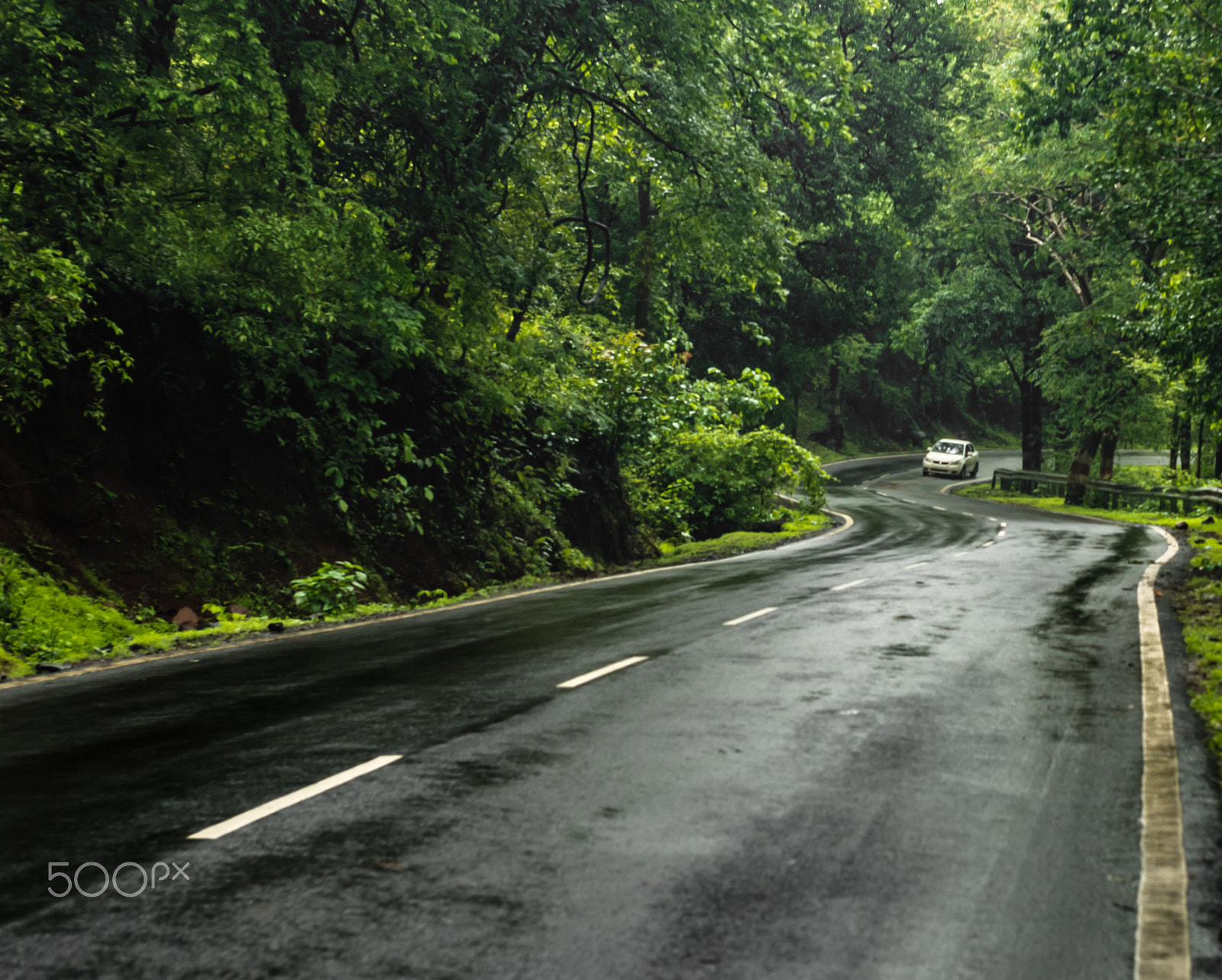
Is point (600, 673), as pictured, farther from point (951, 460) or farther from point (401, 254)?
point (951, 460)

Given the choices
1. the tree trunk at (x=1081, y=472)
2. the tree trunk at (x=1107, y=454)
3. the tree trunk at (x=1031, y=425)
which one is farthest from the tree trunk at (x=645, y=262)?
the tree trunk at (x=1031, y=425)

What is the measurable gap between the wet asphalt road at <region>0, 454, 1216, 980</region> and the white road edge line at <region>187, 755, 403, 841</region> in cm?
7

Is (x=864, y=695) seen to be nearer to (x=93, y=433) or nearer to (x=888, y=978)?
(x=888, y=978)

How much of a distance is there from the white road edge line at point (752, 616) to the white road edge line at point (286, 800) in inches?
247

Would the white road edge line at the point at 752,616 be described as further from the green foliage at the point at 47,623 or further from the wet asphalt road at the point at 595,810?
the green foliage at the point at 47,623

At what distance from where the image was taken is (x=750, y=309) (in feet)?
168

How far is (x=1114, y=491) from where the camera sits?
38000 mm

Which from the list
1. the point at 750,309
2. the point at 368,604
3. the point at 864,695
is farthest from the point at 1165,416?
the point at 864,695

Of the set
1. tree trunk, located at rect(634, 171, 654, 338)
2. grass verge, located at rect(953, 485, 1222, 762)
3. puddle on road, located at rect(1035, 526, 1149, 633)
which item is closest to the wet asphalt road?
grass verge, located at rect(953, 485, 1222, 762)

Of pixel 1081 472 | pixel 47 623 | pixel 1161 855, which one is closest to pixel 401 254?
pixel 47 623

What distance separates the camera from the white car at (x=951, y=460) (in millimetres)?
57656

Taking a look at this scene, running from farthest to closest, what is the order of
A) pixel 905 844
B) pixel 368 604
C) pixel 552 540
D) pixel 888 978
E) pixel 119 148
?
pixel 552 540, pixel 368 604, pixel 119 148, pixel 905 844, pixel 888 978

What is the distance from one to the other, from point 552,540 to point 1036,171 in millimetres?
24566

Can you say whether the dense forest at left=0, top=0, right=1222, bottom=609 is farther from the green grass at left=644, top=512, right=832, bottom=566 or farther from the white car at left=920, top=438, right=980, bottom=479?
the white car at left=920, top=438, right=980, bottom=479
